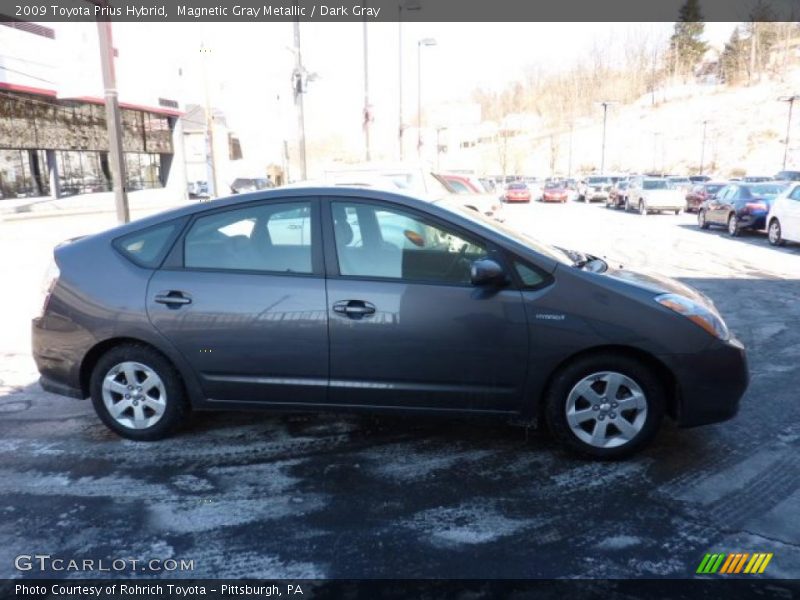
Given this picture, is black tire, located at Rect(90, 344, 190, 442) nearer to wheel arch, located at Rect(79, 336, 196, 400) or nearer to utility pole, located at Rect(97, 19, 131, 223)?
wheel arch, located at Rect(79, 336, 196, 400)

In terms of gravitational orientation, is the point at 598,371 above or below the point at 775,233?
above

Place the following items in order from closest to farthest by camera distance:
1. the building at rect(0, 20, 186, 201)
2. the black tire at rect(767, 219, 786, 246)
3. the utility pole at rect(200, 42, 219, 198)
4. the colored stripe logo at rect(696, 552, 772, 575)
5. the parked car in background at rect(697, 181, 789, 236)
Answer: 1. the colored stripe logo at rect(696, 552, 772, 575)
2. the black tire at rect(767, 219, 786, 246)
3. the parked car in background at rect(697, 181, 789, 236)
4. the utility pole at rect(200, 42, 219, 198)
5. the building at rect(0, 20, 186, 201)

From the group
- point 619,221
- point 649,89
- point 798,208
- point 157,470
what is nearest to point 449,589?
point 157,470

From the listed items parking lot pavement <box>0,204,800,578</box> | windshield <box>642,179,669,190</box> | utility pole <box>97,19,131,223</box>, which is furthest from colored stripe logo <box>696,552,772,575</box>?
windshield <box>642,179,669,190</box>

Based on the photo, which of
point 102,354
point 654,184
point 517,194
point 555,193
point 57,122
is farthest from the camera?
point 517,194

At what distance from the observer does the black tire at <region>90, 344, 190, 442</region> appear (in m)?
4.14

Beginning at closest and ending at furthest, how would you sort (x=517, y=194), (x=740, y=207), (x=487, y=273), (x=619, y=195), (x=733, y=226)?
(x=487, y=273)
(x=740, y=207)
(x=733, y=226)
(x=619, y=195)
(x=517, y=194)

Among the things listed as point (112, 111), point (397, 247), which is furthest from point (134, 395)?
point (112, 111)

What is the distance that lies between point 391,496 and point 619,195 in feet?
107

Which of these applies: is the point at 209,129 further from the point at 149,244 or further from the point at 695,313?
the point at 695,313

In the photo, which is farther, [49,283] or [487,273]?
[49,283]

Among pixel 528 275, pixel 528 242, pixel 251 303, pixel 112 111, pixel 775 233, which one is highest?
pixel 112 111

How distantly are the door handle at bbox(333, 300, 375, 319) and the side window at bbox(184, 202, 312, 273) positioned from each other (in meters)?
0.37

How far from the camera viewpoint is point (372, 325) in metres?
3.85
